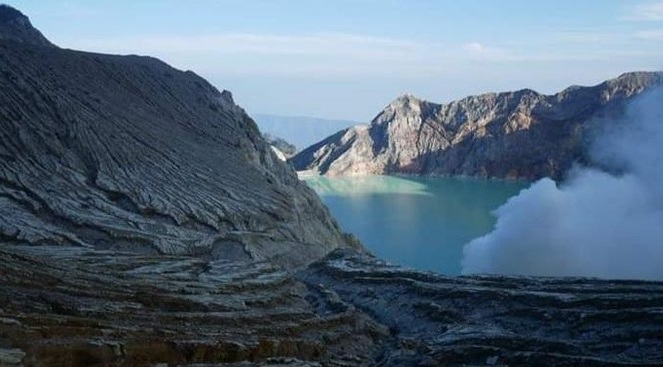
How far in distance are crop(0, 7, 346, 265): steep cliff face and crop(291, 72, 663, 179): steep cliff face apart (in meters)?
67.8

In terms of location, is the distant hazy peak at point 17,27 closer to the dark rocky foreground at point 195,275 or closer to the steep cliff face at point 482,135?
the dark rocky foreground at point 195,275

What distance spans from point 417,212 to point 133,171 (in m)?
44.8

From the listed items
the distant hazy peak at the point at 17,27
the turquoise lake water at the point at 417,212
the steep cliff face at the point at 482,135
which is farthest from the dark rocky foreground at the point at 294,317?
the steep cliff face at the point at 482,135

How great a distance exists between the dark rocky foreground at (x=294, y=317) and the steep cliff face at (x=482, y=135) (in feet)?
274

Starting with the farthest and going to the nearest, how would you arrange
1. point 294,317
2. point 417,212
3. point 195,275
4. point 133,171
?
1. point 417,212
2. point 133,171
3. point 195,275
4. point 294,317

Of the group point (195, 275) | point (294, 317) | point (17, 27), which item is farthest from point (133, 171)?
point (17, 27)

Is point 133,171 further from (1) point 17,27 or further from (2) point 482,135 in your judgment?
(2) point 482,135

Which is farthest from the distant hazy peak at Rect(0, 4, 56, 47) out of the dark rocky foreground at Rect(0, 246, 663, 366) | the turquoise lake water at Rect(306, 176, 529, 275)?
the dark rocky foreground at Rect(0, 246, 663, 366)

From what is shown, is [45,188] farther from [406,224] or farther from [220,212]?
[406,224]

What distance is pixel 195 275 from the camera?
20.2 meters

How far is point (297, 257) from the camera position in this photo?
2941 cm

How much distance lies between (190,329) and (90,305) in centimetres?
191

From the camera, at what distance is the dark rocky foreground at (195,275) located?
14.2 meters

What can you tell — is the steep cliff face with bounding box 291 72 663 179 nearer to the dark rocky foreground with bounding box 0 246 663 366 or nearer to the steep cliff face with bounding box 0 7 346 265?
the steep cliff face with bounding box 0 7 346 265
